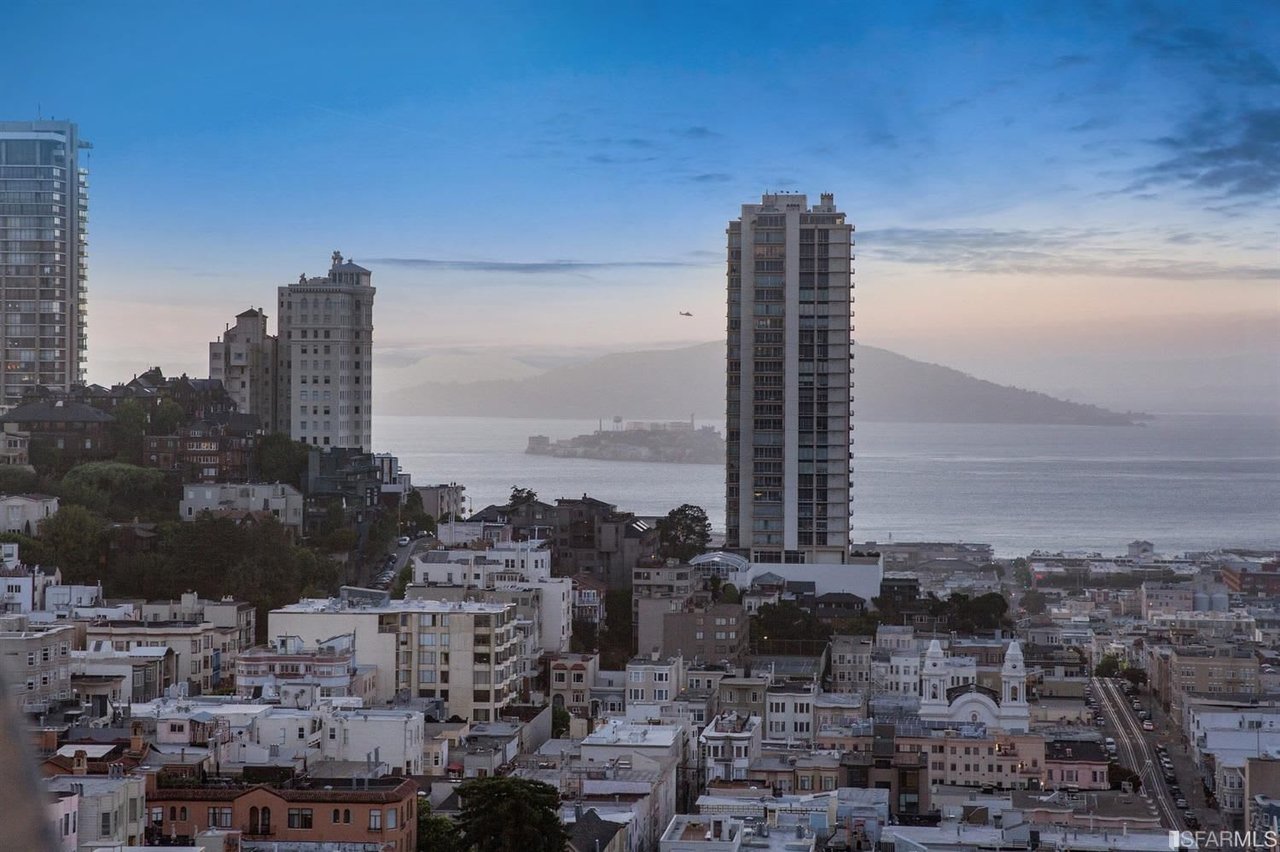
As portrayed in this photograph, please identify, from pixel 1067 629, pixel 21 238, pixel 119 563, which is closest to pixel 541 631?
pixel 119 563

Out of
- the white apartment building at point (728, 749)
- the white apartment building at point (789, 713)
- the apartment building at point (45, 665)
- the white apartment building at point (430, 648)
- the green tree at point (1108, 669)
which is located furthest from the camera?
the green tree at point (1108, 669)

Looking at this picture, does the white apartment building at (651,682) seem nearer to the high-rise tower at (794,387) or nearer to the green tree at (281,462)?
the green tree at (281,462)

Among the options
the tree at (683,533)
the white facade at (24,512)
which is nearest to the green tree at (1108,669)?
the tree at (683,533)

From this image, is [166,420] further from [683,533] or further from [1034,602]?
[1034,602]

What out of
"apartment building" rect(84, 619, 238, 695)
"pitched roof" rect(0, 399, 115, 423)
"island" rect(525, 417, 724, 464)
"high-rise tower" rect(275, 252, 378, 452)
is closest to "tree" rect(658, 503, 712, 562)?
"high-rise tower" rect(275, 252, 378, 452)

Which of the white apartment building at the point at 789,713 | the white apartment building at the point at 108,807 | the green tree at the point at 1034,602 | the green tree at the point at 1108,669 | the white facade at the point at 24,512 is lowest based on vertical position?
the green tree at the point at 1108,669

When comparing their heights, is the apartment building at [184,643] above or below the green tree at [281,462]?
below

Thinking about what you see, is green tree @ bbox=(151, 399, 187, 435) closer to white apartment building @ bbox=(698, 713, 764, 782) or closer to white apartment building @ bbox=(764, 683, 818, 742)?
white apartment building @ bbox=(764, 683, 818, 742)
